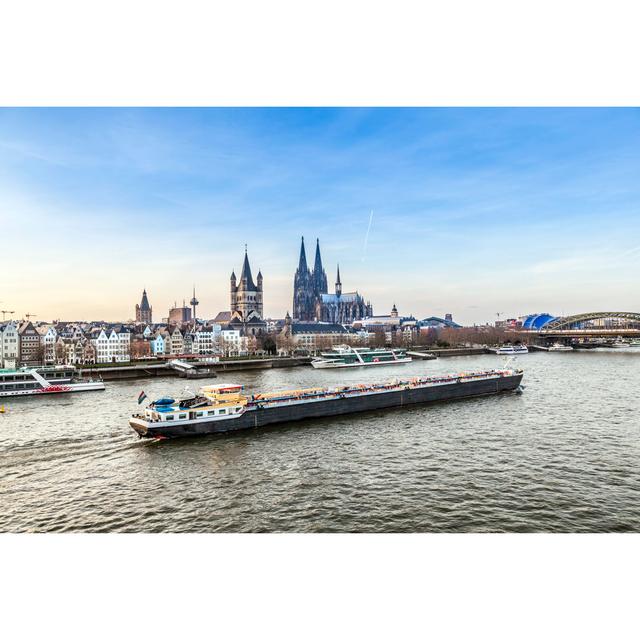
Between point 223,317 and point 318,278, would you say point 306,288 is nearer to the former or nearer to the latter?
point 318,278

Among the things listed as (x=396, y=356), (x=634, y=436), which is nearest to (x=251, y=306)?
(x=396, y=356)

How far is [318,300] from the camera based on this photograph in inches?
3191

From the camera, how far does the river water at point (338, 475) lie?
5727 millimetres

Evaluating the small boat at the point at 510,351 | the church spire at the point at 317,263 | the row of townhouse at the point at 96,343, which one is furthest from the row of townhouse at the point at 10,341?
the church spire at the point at 317,263

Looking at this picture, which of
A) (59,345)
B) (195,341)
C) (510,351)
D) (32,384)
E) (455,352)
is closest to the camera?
(32,384)

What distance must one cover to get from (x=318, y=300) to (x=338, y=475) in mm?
73888

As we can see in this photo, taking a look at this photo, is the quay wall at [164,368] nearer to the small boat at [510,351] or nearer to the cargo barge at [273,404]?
the cargo barge at [273,404]

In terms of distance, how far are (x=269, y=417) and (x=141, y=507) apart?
18.8 ft

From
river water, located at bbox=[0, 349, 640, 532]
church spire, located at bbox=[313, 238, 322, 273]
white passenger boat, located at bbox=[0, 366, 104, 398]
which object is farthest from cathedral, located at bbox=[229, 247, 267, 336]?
river water, located at bbox=[0, 349, 640, 532]

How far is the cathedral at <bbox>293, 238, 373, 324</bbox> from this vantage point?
80812mm

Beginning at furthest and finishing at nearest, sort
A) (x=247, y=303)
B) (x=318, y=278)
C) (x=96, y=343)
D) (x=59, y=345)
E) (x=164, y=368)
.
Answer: (x=318, y=278)
(x=247, y=303)
(x=96, y=343)
(x=59, y=345)
(x=164, y=368)

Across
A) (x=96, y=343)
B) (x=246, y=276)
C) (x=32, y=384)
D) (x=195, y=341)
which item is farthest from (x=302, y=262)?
(x=32, y=384)

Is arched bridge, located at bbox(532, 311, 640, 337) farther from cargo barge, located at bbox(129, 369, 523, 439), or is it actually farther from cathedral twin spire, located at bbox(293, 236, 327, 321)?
cathedral twin spire, located at bbox(293, 236, 327, 321)

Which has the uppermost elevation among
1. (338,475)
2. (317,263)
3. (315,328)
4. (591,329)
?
(317,263)
